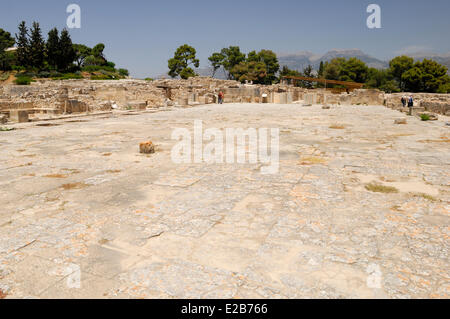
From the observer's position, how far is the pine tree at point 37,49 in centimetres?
4284

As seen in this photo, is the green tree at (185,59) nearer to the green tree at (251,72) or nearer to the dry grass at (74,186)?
the green tree at (251,72)

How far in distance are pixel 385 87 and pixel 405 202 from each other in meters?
57.1

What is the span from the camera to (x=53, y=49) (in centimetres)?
4412

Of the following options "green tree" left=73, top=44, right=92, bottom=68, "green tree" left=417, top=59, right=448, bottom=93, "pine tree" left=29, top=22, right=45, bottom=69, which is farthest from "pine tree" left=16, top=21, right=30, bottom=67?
"green tree" left=417, top=59, right=448, bottom=93

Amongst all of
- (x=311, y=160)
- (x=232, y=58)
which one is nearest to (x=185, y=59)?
(x=232, y=58)

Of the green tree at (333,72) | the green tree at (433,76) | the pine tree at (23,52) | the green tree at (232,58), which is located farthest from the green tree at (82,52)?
the green tree at (433,76)

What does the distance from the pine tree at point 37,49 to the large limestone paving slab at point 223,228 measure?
44184 mm

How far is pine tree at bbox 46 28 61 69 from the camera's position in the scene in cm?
4416

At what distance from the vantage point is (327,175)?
16.6ft

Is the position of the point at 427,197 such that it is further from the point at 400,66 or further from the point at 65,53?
the point at 400,66

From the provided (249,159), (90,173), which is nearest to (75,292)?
(90,173)

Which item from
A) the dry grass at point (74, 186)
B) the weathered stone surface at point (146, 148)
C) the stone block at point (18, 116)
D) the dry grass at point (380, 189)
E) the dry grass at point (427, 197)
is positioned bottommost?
the dry grass at point (427, 197)
